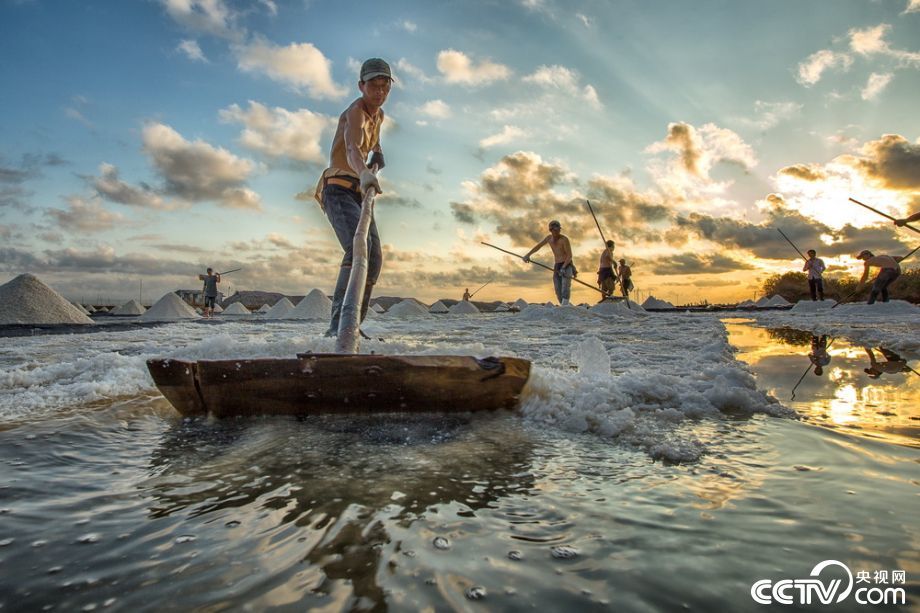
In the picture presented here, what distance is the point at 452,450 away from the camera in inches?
69.8

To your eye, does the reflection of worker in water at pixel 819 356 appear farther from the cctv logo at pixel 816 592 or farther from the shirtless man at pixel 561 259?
the shirtless man at pixel 561 259

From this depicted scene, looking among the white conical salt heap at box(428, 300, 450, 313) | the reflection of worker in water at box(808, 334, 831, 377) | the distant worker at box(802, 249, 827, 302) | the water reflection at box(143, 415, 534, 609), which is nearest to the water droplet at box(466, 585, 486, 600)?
the water reflection at box(143, 415, 534, 609)

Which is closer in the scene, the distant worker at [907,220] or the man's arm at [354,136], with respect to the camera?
the man's arm at [354,136]

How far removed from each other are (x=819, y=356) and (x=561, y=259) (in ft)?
27.8

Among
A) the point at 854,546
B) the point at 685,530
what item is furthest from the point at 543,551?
the point at 854,546

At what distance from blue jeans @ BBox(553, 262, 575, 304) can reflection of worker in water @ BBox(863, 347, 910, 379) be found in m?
8.40

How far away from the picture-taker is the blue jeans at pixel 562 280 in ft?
42.6

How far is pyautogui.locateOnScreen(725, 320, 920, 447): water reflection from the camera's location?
2.10 meters

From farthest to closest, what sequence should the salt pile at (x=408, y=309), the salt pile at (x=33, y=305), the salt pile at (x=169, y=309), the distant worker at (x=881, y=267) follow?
the salt pile at (x=408, y=309) < the salt pile at (x=169, y=309) < the distant worker at (x=881, y=267) < the salt pile at (x=33, y=305)

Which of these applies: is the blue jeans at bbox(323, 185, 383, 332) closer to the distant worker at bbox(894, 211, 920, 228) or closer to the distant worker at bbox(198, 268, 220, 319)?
the distant worker at bbox(894, 211, 920, 228)

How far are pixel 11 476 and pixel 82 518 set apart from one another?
56 cm

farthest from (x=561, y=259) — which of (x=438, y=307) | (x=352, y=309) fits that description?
(x=438, y=307)

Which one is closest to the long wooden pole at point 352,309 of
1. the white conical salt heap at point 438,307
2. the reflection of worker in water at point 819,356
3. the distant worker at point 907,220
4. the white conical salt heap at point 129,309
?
the reflection of worker in water at point 819,356

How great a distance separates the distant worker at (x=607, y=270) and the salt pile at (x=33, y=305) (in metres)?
15.0
